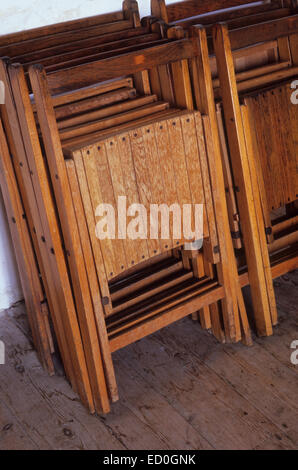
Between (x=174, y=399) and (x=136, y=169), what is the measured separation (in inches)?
34.6

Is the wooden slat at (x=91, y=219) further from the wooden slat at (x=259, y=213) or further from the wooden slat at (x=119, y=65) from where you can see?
the wooden slat at (x=259, y=213)

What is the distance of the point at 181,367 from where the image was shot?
2.65 meters

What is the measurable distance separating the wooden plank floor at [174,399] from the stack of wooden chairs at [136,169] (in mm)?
92

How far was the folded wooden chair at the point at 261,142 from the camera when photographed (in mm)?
2463

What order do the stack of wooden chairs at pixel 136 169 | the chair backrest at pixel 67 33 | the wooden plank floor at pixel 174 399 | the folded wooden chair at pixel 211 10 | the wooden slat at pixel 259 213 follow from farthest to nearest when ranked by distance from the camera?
the folded wooden chair at pixel 211 10
the wooden slat at pixel 259 213
the chair backrest at pixel 67 33
the wooden plank floor at pixel 174 399
the stack of wooden chairs at pixel 136 169

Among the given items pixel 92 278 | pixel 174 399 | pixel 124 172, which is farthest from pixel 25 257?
pixel 174 399

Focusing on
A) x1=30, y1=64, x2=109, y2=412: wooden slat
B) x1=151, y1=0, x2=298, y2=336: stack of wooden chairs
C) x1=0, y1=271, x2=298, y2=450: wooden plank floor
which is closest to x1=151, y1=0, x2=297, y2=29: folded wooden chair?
x1=151, y1=0, x2=298, y2=336: stack of wooden chairs

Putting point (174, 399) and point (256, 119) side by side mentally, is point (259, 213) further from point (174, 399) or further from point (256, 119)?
point (174, 399)

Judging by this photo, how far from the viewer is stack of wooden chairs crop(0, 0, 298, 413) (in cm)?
220

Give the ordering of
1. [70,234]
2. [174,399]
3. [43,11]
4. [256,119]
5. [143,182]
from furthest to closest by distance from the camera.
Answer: [43,11] < [256,119] < [174,399] < [143,182] < [70,234]

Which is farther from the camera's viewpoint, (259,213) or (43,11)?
(43,11)

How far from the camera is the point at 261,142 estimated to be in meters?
2.65

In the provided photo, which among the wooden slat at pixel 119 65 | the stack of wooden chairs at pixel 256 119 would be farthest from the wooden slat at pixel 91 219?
the stack of wooden chairs at pixel 256 119

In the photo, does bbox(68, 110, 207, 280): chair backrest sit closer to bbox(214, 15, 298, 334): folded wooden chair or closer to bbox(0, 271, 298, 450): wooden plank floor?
bbox(214, 15, 298, 334): folded wooden chair
